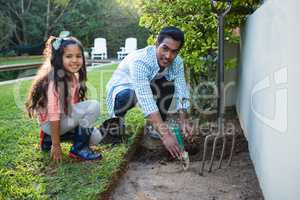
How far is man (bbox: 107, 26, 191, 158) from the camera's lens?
9.66 feet

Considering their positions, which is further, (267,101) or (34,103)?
(34,103)

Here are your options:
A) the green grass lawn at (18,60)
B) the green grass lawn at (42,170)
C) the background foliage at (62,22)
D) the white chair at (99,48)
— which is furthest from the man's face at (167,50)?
the white chair at (99,48)

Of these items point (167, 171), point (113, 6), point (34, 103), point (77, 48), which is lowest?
point (167, 171)

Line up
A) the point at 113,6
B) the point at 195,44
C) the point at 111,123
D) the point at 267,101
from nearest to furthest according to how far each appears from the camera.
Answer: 1. the point at 267,101
2. the point at 111,123
3. the point at 195,44
4. the point at 113,6

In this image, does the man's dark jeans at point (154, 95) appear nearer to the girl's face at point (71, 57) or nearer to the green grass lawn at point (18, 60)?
the girl's face at point (71, 57)

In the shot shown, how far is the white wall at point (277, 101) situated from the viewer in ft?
5.82

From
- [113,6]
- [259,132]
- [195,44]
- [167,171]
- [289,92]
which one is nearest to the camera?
[289,92]

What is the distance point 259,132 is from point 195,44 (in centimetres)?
186

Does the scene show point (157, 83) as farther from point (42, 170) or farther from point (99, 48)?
point (99, 48)

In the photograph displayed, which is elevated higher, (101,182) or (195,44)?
(195,44)

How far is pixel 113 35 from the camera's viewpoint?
21812mm

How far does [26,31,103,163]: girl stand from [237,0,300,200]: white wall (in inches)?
46.4

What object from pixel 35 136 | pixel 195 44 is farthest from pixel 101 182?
pixel 195 44

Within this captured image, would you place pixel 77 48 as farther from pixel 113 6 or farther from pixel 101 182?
pixel 113 6
